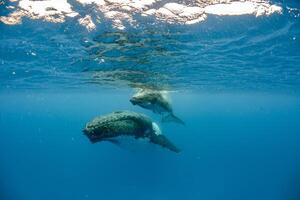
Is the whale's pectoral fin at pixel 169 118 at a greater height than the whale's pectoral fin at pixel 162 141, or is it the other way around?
the whale's pectoral fin at pixel 162 141

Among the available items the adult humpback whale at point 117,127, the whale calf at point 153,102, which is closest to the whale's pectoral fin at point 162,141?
the adult humpback whale at point 117,127

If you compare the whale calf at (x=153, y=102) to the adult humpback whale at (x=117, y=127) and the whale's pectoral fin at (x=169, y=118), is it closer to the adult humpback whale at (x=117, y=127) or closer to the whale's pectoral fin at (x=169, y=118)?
the whale's pectoral fin at (x=169, y=118)

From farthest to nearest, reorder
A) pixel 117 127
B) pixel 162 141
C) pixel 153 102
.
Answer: pixel 153 102
pixel 162 141
pixel 117 127

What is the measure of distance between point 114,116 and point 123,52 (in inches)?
400

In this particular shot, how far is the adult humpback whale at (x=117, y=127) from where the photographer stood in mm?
7068

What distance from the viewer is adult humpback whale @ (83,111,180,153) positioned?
707 cm

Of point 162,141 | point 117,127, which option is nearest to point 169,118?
point 162,141

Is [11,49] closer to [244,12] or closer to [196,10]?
[196,10]

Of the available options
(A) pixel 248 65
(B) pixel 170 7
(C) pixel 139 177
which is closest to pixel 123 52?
(B) pixel 170 7

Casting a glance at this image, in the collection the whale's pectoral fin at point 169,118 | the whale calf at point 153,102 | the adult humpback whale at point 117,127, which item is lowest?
the whale's pectoral fin at point 169,118

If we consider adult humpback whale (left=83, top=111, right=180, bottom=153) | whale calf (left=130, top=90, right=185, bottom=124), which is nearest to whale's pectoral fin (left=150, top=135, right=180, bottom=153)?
adult humpback whale (left=83, top=111, right=180, bottom=153)

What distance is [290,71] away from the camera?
1040 inches

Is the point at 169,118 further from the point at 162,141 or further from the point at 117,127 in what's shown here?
the point at 117,127

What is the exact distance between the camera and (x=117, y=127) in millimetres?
7340
